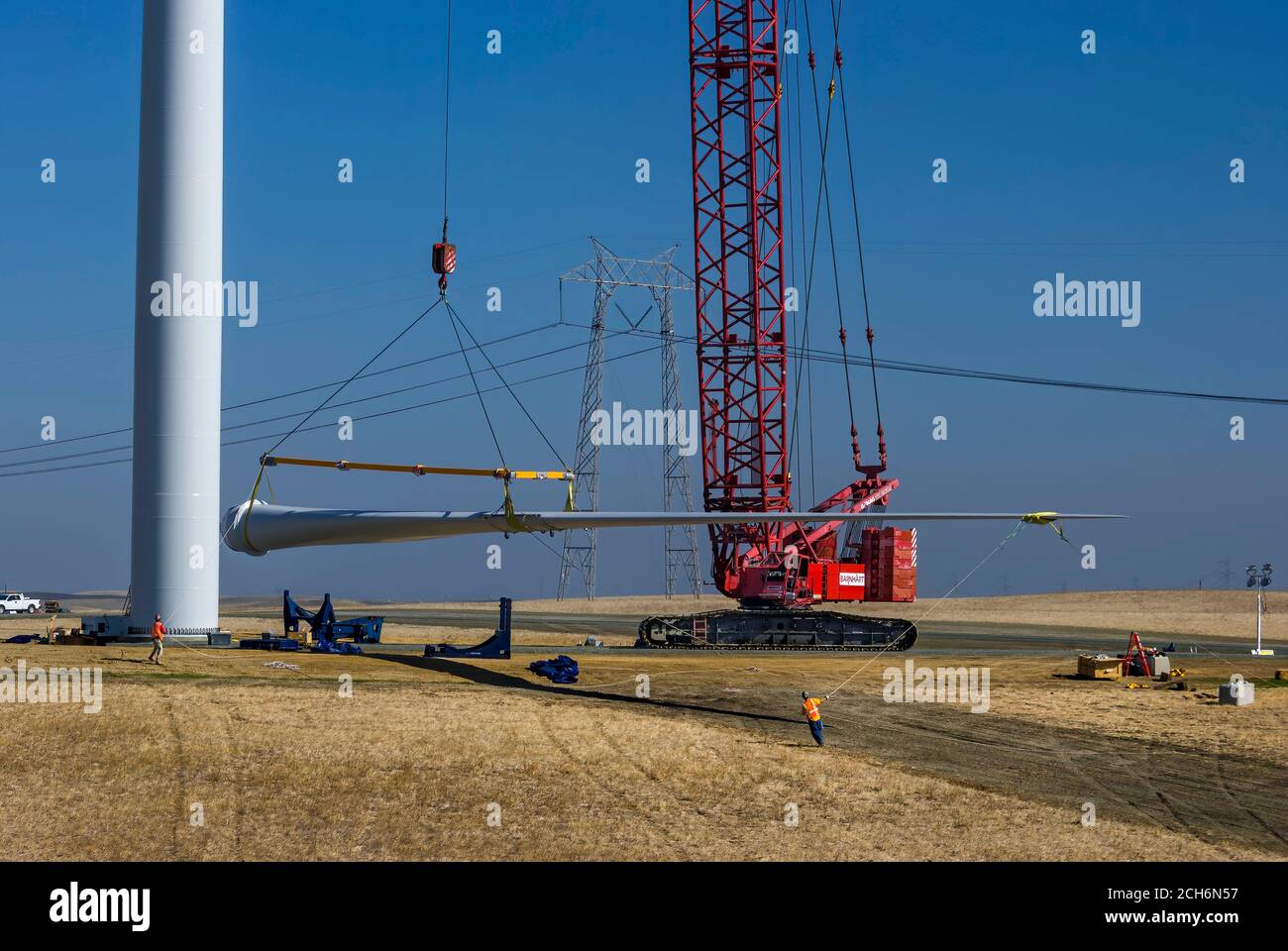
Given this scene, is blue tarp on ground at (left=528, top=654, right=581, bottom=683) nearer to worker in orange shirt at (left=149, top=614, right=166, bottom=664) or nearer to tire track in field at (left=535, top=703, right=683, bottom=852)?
tire track in field at (left=535, top=703, right=683, bottom=852)

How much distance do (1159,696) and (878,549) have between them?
80.8ft

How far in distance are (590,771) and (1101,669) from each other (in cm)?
2393

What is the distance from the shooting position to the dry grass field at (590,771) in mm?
20625

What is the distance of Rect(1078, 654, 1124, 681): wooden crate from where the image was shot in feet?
142

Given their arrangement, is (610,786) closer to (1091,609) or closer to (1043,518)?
(1043,518)

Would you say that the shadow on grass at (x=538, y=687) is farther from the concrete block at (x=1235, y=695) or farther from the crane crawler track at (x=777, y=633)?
the crane crawler track at (x=777, y=633)

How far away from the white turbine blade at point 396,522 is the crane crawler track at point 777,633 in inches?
787

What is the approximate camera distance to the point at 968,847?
66.8ft

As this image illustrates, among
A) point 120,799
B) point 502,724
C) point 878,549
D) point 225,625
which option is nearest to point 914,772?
point 502,724

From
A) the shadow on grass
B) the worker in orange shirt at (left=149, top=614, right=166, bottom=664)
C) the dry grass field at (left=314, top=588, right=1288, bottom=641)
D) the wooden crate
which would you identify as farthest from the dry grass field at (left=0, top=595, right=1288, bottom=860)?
the dry grass field at (left=314, top=588, right=1288, bottom=641)

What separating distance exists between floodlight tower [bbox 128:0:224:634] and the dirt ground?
3416 millimetres

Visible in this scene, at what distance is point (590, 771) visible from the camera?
25.4m

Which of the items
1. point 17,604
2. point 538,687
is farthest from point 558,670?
point 17,604

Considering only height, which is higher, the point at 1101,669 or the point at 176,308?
the point at 176,308
